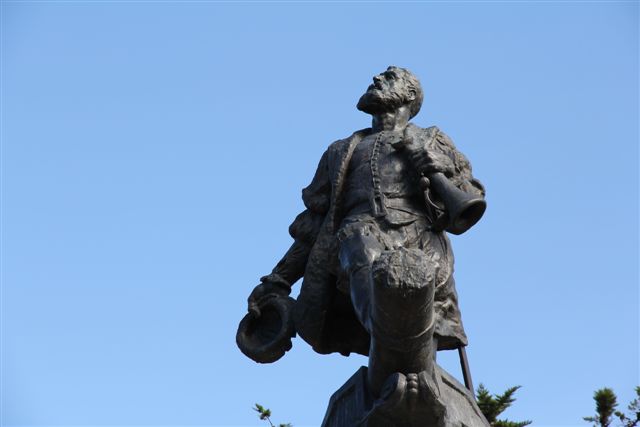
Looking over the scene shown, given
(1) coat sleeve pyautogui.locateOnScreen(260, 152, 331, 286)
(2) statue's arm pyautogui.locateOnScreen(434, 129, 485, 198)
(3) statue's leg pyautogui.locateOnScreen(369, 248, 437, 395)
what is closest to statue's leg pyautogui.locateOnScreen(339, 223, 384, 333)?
(3) statue's leg pyautogui.locateOnScreen(369, 248, 437, 395)

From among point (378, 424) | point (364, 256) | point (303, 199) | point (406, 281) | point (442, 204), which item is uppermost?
point (303, 199)

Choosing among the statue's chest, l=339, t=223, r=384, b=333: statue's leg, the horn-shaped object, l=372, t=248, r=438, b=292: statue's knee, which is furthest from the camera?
the statue's chest

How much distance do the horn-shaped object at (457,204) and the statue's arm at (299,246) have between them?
936 mm

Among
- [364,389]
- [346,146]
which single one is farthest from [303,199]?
[364,389]

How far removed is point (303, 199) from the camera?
839 centimetres

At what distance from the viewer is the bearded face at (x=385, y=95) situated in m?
8.41

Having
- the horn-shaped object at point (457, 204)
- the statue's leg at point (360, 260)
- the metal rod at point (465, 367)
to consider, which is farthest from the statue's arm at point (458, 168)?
the metal rod at point (465, 367)

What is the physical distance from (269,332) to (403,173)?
145cm

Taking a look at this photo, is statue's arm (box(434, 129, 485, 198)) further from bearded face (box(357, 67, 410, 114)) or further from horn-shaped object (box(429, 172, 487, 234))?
bearded face (box(357, 67, 410, 114))

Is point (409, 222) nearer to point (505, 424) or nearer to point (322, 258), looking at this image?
point (322, 258)

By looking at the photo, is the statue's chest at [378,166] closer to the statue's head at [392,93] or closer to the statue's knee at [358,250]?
the statue's head at [392,93]

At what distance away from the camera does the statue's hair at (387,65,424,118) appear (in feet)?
28.1

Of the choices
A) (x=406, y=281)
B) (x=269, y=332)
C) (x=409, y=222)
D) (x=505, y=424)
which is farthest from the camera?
(x=505, y=424)

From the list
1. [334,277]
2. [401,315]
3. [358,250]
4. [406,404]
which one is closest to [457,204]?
[358,250]
